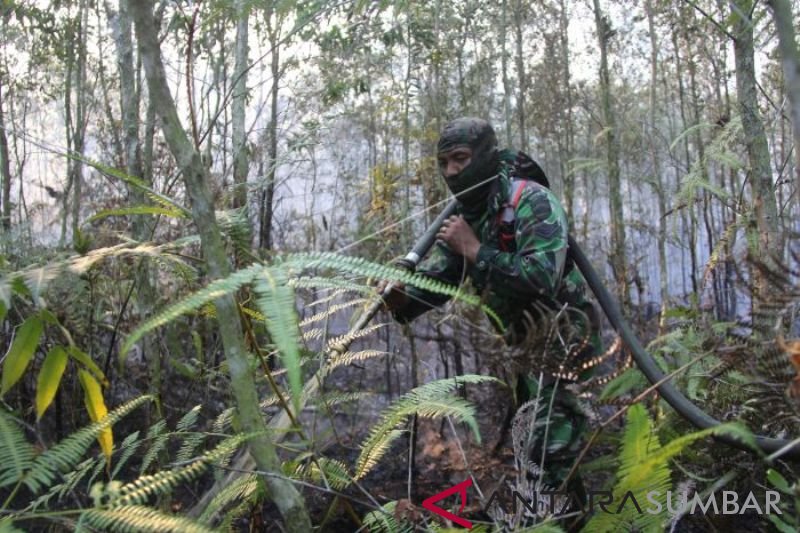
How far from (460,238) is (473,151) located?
446 mm

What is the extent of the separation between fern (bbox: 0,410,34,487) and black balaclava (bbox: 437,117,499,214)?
1922 mm

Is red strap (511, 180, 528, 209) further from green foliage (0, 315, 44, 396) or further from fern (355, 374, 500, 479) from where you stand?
green foliage (0, 315, 44, 396)

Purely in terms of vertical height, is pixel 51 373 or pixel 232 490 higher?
pixel 51 373

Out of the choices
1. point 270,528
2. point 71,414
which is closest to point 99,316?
point 71,414

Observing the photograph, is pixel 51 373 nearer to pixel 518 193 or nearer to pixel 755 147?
pixel 518 193

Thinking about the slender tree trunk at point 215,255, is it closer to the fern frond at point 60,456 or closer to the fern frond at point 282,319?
the fern frond at point 282,319

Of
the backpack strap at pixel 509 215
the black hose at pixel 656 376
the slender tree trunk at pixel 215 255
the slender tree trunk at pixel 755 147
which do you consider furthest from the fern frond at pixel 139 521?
the slender tree trunk at pixel 755 147

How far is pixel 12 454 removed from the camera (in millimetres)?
1452

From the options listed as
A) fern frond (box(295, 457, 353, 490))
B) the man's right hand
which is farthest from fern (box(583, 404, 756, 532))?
the man's right hand

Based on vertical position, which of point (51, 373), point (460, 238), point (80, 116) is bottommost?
point (51, 373)

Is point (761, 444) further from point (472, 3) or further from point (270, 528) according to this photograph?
point (472, 3)

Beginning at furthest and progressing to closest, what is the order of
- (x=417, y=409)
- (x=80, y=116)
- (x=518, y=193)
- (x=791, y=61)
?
(x=80, y=116) → (x=518, y=193) → (x=417, y=409) → (x=791, y=61)

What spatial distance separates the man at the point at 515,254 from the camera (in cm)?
262

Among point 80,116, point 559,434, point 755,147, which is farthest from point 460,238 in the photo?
point 80,116
